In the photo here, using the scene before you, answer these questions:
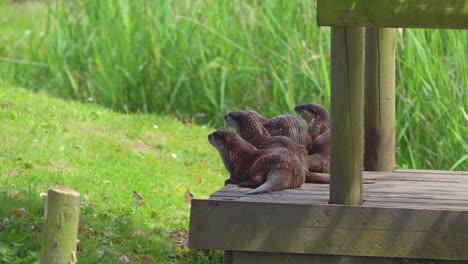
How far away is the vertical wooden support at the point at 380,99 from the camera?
6172 mm

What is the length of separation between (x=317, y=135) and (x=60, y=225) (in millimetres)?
3240

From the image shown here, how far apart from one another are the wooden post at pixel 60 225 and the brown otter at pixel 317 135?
2.81 meters

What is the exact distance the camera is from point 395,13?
4.58 metres

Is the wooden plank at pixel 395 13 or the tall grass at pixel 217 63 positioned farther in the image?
the tall grass at pixel 217 63

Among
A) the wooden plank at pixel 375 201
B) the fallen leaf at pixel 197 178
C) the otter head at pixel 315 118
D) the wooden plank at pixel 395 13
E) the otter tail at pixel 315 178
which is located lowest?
the fallen leaf at pixel 197 178

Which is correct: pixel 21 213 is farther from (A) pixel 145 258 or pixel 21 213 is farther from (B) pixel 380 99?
(B) pixel 380 99

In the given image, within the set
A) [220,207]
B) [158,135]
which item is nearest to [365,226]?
[220,207]

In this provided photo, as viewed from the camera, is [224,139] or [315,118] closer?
[224,139]

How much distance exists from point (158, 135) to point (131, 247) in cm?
343

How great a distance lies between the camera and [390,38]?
20.3 feet

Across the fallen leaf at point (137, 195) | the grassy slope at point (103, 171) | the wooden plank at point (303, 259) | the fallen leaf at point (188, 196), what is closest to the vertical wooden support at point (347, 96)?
the wooden plank at point (303, 259)

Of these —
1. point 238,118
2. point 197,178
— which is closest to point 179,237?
point 238,118

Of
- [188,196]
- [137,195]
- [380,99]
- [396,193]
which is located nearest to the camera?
[396,193]

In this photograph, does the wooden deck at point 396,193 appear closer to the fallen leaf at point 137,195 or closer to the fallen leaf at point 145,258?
the fallen leaf at point 145,258
